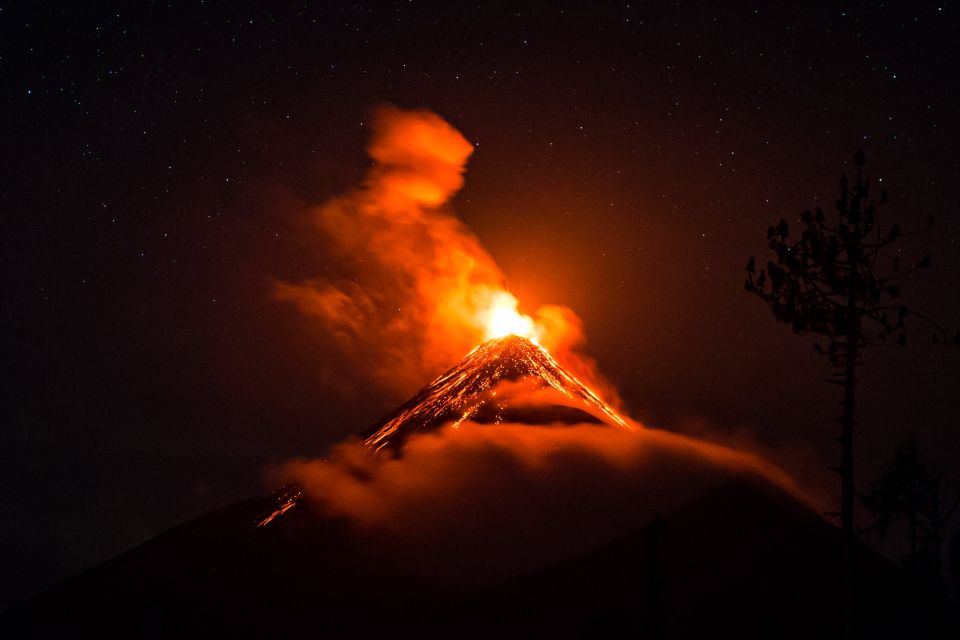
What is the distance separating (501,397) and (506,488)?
23791 millimetres

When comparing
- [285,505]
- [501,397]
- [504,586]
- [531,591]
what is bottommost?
[531,591]

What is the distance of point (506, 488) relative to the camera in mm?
81750

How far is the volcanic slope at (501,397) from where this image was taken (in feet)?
327

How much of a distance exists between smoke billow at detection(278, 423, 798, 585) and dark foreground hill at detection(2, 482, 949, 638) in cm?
381

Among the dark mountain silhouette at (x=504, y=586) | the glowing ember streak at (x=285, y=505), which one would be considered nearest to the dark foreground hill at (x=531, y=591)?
the dark mountain silhouette at (x=504, y=586)

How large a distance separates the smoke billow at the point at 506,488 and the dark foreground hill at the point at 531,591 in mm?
3808

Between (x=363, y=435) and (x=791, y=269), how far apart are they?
100 meters

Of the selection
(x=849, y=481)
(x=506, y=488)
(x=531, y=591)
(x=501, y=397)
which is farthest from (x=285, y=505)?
(x=849, y=481)

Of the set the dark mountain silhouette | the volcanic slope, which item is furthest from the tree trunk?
the volcanic slope

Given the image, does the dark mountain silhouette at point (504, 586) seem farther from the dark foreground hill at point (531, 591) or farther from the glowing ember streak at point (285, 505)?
the glowing ember streak at point (285, 505)

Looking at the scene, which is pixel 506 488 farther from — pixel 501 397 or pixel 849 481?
pixel 849 481

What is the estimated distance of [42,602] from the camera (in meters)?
83.9

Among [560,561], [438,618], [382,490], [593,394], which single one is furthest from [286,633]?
[593,394]

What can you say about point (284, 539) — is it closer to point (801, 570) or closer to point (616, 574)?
point (616, 574)
